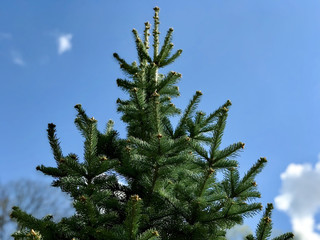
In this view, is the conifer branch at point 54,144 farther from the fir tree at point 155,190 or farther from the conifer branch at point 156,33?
the conifer branch at point 156,33

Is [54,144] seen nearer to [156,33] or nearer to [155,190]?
[155,190]

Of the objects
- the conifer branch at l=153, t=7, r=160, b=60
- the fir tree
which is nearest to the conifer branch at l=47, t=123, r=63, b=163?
the fir tree

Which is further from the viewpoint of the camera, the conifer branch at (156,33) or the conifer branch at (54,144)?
the conifer branch at (156,33)

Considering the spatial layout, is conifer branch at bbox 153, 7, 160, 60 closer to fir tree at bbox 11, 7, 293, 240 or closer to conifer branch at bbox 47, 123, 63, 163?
fir tree at bbox 11, 7, 293, 240

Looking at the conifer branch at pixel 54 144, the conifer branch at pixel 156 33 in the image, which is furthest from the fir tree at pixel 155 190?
the conifer branch at pixel 156 33

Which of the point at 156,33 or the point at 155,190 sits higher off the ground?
the point at 156,33

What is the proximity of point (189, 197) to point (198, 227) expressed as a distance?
1.05ft

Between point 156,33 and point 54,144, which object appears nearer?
point 54,144

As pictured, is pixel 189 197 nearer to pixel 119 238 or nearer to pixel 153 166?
pixel 153 166

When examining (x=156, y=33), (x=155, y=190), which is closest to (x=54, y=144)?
(x=155, y=190)

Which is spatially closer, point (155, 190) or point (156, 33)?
point (155, 190)

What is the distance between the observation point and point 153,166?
11.5ft

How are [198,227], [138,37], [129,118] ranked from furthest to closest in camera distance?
[138,37]
[129,118]
[198,227]

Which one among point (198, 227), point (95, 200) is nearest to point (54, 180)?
point (95, 200)
